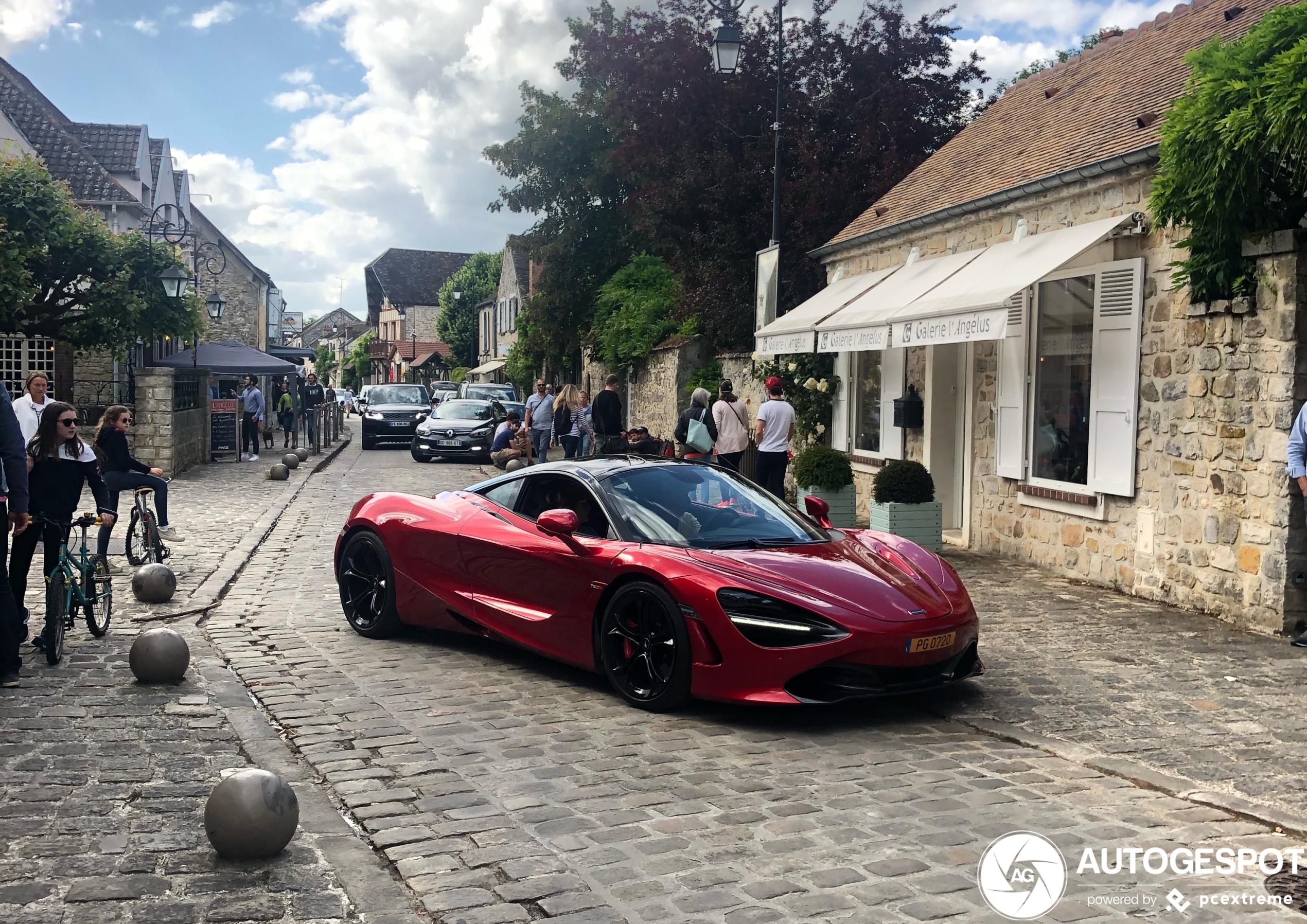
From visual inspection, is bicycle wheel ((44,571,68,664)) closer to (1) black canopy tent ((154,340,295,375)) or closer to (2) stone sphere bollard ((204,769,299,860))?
(2) stone sphere bollard ((204,769,299,860))

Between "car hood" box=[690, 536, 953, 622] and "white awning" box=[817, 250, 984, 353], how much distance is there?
6233mm

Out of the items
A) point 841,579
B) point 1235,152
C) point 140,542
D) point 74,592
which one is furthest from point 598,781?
point 140,542

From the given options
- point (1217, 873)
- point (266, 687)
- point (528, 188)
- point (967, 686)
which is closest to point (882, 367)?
point (967, 686)

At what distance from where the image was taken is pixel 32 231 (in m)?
21.0

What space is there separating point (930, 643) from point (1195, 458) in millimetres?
4512

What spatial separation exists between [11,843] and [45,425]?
402 centimetres

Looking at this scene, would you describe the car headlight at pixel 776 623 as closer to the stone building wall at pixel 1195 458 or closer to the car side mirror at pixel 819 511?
the car side mirror at pixel 819 511

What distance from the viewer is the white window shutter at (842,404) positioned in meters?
17.0

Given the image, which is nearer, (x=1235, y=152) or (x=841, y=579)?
(x=841, y=579)

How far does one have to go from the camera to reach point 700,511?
22.9 ft

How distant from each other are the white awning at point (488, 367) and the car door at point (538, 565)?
53.9 meters

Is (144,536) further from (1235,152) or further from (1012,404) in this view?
(1235,152)

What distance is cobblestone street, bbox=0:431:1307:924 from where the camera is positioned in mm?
3963

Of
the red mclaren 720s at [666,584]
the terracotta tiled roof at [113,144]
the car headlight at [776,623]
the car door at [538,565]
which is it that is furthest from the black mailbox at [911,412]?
the terracotta tiled roof at [113,144]
